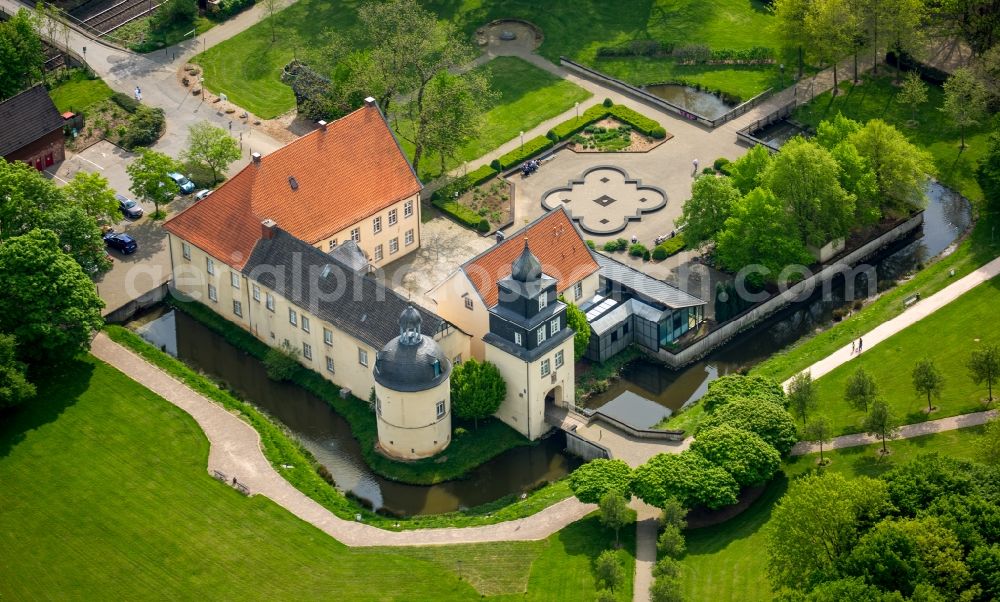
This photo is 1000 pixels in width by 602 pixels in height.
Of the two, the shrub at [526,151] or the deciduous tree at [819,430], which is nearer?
the deciduous tree at [819,430]

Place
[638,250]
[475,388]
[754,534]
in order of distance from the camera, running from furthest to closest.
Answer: [638,250] < [475,388] < [754,534]

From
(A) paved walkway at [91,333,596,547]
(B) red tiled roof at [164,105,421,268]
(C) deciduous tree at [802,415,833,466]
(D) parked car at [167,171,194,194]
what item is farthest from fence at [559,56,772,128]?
(A) paved walkway at [91,333,596,547]

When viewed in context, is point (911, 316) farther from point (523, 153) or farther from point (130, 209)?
point (130, 209)

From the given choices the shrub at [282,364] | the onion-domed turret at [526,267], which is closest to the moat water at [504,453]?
the shrub at [282,364]

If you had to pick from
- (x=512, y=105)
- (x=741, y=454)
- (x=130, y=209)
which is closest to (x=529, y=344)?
(x=741, y=454)

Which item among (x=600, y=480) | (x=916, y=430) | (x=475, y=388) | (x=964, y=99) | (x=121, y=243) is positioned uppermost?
(x=964, y=99)

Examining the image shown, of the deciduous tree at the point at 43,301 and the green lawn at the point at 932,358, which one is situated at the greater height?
the deciduous tree at the point at 43,301

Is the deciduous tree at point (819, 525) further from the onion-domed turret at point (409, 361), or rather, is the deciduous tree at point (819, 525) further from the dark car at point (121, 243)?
the dark car at point (121, 243)
